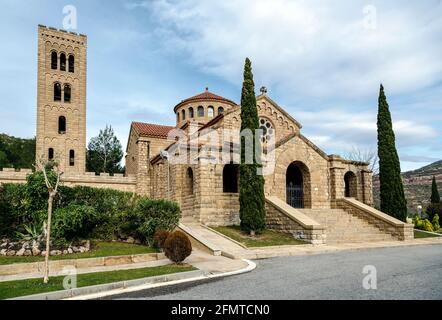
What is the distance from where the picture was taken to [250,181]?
17.8 m

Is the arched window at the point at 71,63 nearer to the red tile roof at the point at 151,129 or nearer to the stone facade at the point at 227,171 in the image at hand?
the stone facade at the point at 227,171

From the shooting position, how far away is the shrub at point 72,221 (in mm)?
12727

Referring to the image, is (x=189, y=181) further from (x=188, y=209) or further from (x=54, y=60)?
(x=54, y=60)

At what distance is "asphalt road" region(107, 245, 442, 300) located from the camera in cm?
686

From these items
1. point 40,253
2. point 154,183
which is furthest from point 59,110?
point 40,253

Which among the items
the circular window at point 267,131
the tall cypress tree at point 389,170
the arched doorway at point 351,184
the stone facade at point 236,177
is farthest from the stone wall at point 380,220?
the circular window at point 267,131

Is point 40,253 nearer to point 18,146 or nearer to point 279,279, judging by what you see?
point 279,279

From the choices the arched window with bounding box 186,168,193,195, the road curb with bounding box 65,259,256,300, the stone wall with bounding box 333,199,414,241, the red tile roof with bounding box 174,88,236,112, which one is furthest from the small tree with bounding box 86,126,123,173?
the road curb with bounding box 65,259,256,300

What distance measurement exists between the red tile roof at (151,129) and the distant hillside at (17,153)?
24.8 m

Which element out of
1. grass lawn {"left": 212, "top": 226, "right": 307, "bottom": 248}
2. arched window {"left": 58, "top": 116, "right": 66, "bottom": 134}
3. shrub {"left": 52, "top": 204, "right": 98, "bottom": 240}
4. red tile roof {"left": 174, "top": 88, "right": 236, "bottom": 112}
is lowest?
grass lawn {"left": 212, "top": 226, "right": 307, "bottom": 248}

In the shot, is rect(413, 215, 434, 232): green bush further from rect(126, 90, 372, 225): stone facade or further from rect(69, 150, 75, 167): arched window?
rect(69, 150, 75, 167): arched window

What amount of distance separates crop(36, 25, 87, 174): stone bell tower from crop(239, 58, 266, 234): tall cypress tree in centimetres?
2603

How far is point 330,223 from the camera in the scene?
19953 mm

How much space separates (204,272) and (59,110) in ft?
115
